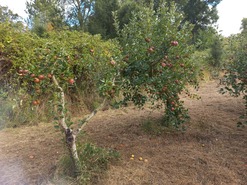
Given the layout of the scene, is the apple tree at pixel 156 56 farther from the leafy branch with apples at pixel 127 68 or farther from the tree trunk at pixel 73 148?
the tree trunk at pixel 73 148

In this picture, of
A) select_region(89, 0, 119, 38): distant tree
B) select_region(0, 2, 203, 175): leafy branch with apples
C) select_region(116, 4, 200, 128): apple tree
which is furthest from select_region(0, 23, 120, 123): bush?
select_region(89, 0, 119, 38): distant tree

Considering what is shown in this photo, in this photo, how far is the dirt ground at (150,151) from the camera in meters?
2.03

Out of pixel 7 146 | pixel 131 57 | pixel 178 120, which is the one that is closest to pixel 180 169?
pixel 178 120

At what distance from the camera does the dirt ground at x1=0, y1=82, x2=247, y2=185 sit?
2.03 metres

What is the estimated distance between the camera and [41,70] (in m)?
1.68

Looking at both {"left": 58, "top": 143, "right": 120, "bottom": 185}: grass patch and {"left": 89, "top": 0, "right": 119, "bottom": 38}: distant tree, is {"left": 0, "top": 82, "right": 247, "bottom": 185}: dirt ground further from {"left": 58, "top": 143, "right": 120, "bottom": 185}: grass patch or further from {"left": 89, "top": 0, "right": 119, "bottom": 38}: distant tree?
{"left": 89, "top": 0, "right": 119, "bottom": 38}: distant tree

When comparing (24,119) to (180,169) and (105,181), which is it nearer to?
(105,181)

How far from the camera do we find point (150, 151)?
8.50 ft

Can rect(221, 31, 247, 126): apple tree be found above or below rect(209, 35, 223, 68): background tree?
below

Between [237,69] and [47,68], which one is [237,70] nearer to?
[237,69]

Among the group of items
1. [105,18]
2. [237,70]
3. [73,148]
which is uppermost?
[105,18]

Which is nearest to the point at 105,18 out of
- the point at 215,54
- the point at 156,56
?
the point at 215,54

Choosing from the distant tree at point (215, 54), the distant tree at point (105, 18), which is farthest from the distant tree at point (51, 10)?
the distant tree at point (215, 54)

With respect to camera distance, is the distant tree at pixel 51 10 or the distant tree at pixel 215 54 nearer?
the distant tree at pixel 215 54
